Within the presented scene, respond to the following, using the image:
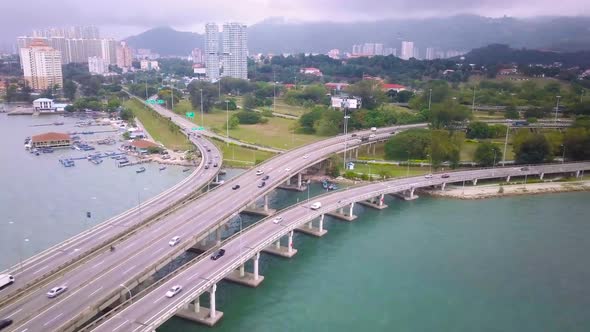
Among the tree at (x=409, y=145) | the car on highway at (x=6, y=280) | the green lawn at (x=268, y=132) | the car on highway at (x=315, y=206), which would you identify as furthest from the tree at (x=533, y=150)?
the car on highway at (x=6, y=280)

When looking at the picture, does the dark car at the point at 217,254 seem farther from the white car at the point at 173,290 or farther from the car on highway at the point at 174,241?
the white car at the point at 173,290

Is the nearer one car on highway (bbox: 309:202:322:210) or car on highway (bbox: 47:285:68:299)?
car on highway (bbox: 47:285:68:299)

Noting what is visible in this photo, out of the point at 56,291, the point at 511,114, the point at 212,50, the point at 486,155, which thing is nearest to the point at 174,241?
the point at 56,291

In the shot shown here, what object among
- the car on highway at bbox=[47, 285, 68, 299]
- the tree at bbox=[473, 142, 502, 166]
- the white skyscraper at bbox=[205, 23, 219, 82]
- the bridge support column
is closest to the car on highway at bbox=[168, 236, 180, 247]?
the car on highway at bbox=[47, 285, 68, 299]

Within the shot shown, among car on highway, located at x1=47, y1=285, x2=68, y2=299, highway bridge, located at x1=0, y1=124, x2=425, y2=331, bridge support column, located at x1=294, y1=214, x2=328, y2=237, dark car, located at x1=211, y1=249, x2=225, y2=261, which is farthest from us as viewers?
bridge support column, located at x1=294, y1=214, x2=328, y2=237

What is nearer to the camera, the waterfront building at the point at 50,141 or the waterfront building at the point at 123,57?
the waterfront building at the point at 50,141

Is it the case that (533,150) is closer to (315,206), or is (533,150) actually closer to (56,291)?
(315,206)

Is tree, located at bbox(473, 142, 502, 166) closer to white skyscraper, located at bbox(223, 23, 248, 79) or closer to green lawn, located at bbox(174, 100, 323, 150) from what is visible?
green lawn, located at bbox(174, 100, 323, 150)
